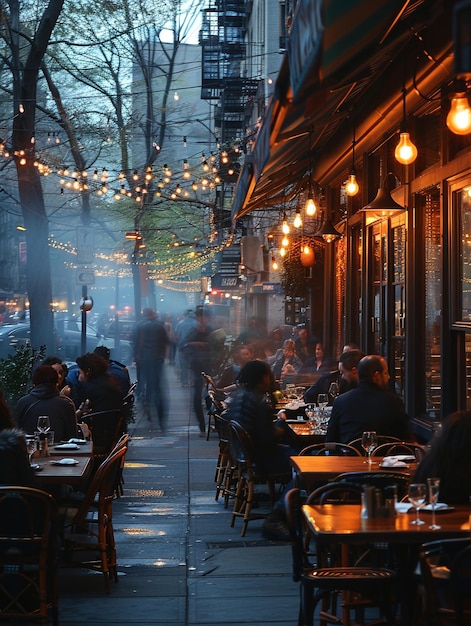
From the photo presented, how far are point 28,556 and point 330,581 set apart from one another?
6.96 ft

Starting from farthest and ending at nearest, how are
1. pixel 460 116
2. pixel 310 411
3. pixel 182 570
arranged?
pixel 310 411, pixel 182 570, pixel 460 116

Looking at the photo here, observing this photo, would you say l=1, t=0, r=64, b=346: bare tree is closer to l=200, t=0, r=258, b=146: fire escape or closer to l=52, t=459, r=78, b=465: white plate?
l=200, t=0, r=258, b=146: fire escape

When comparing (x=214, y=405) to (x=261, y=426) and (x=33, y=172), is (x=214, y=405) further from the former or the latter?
(x=33, y=172)

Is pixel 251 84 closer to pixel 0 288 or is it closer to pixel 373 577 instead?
pixel 373 577

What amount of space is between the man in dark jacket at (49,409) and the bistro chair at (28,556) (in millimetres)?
3186

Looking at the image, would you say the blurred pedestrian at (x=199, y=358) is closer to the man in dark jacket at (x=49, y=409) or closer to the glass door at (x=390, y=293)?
the glass door at (x=390, y=293)

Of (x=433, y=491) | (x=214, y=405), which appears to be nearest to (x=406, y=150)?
(x=433, y=491)

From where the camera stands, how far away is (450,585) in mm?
5098

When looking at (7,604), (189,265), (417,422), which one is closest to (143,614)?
(7,604)

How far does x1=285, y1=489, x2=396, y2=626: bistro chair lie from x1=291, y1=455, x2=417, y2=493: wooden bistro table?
1.29 m

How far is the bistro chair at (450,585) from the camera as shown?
4.86 metres

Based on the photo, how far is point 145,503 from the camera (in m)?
11.5

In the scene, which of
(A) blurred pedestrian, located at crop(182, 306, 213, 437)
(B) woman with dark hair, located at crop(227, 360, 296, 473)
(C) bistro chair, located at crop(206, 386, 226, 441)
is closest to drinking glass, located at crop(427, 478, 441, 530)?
(B) woman with dark hair, located at crop(227, 360, 296, 473)

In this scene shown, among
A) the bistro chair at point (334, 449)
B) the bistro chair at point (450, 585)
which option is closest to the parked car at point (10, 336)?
the bistro chair at point (334, 449)
